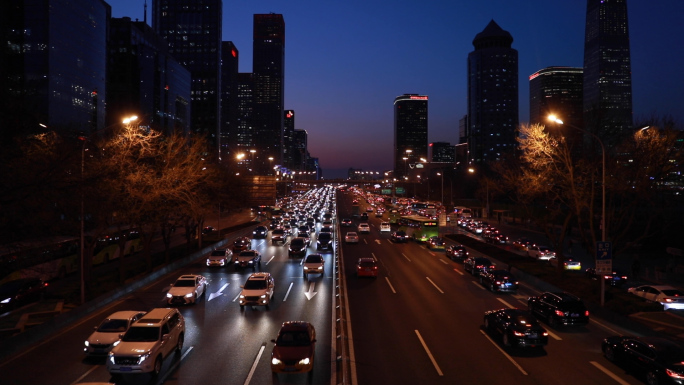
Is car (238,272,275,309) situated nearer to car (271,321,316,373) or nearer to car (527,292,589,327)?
car (271,321,316,373)

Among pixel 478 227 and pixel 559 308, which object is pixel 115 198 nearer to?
pixel 559 308

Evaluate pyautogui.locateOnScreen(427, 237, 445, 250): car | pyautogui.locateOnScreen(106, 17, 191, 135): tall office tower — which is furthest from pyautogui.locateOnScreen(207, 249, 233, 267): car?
pyautogui.locateOnScreen(106, 17, 191, 135): tall office tower

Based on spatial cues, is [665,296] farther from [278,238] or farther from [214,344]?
[278,238]

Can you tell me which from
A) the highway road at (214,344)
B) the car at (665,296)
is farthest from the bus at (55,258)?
the car at (665,296)

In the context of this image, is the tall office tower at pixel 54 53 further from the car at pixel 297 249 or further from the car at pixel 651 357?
the car at pixel 651 357

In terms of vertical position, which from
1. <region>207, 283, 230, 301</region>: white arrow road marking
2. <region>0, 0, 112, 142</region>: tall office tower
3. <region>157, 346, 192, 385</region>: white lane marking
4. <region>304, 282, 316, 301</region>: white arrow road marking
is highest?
<region>0, 0, 112, 142</region>: tall office tower

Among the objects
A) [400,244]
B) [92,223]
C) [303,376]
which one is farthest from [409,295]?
[400,244]

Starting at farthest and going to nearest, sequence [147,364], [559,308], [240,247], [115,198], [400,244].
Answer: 1. [400,244]
2. [240,247]
3. [115,198]
4. [559,308]
5. [147,364]
